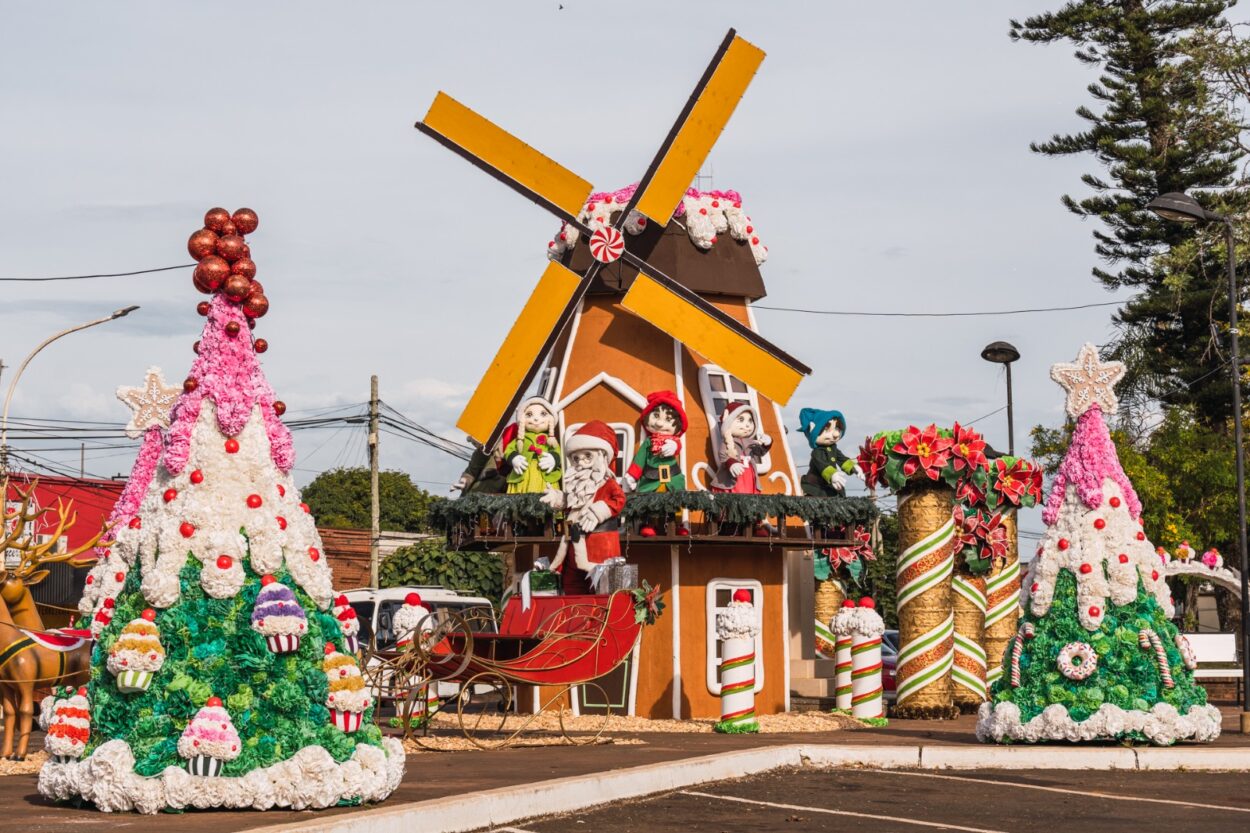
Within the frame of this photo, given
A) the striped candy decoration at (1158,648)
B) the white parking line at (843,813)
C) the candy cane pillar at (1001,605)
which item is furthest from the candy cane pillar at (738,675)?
the candy cane pillar at (1001,605)

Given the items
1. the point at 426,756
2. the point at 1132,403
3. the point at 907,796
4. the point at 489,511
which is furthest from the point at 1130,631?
the point at 1132,403

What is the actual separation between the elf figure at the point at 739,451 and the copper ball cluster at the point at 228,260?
11164mm

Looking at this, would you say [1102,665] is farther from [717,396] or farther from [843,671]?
[717,396]

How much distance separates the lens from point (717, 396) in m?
23.2

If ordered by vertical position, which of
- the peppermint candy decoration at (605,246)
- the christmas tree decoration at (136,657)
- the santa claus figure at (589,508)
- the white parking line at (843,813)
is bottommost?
the white parking line at (843,813)

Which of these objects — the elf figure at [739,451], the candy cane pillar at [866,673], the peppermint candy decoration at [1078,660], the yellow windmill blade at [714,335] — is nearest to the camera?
the peppermint candy decoration at [1078,660]

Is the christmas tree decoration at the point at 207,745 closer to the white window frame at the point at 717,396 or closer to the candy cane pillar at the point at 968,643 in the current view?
the white window frame at the point at 717,396

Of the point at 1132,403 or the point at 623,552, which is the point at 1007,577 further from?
the point at 1132,403

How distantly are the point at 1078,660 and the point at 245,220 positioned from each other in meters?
9.18

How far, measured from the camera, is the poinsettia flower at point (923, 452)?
2253 cm

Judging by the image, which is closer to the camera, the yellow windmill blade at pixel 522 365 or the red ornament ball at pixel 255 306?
the red ornament ball at pixel 255 306

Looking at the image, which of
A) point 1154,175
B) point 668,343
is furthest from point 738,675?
point 1154,175

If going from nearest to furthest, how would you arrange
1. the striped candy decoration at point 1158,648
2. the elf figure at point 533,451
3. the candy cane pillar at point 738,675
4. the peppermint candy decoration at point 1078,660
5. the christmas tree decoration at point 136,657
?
the christmas tree decoration at point 136,657 → the peppermint candy decoration at point 1078,660 → the striped candy decoration at point 1158,648 → the candy cane pillar at point 738,675 → the elf figure at point 533,451

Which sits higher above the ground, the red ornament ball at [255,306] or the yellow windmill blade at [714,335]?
the yellow windmill blade at [714,335]
